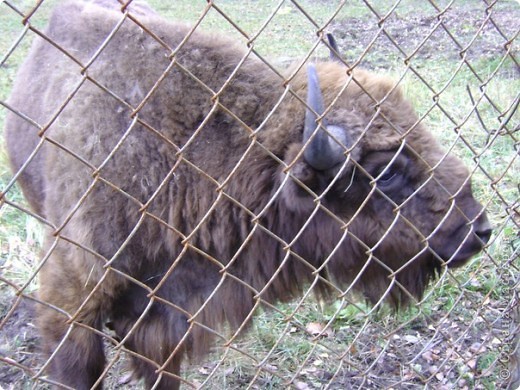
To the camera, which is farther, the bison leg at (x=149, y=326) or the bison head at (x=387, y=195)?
the bison leg at (x=149, y=326)

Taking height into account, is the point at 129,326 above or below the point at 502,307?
below

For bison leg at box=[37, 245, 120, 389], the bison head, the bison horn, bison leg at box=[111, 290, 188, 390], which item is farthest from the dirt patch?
bison leg at box=[37, 245, 120, 389]

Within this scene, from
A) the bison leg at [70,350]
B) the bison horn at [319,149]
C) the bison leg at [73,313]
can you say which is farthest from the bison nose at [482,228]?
the bison leg at [70,350]

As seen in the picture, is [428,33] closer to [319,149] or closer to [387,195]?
[387,195]

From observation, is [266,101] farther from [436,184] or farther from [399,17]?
[399,17]

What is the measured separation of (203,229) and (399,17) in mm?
11876

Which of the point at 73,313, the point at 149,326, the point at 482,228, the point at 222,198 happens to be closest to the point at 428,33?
the point at 482,228

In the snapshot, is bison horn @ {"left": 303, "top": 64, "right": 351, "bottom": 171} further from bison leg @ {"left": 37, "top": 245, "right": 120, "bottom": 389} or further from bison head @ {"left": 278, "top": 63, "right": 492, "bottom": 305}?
bison leg @ {"left": 37, "top": 245, "right": 120, "bottom": 389}

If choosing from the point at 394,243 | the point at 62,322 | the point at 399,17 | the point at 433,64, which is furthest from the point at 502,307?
the point at 399,17

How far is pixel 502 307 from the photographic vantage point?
3855 millimetres

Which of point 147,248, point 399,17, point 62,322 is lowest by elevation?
point 62,322

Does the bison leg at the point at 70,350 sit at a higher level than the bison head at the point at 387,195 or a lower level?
lower

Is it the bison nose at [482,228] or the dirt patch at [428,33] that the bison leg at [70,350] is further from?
the dirt patch at [428,33]

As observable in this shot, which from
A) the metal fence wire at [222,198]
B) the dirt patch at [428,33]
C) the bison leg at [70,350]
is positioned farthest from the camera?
the dirt patch at [428,33]
